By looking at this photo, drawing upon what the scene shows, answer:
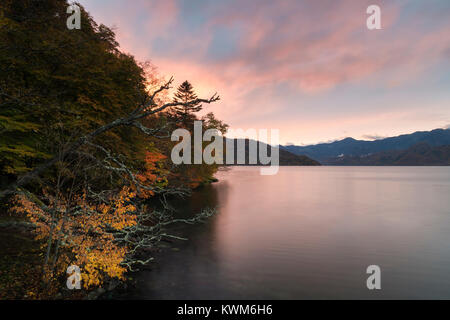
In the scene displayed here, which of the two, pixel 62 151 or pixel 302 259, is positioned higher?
pixel 62 151

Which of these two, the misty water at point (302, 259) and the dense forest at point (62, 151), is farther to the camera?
the misty water at point (302, 259)

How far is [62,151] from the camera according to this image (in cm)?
870

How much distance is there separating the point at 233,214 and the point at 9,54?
1097 inches

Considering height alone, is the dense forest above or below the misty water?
above

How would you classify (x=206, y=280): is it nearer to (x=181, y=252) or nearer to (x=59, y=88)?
(x=181, y=252)

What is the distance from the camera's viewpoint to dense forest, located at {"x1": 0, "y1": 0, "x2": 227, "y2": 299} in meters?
9.27

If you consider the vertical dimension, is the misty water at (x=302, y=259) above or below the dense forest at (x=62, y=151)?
below

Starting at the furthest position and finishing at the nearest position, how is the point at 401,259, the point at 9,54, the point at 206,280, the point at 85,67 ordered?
the point at 401,259, the point at 85,67, the point at 206,280, the point at 9,54

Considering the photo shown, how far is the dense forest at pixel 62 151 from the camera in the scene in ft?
30.4

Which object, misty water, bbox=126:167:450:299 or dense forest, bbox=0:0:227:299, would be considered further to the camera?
misty water, bbox=126:167:450:299

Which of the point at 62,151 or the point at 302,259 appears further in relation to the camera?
the point at 302,259

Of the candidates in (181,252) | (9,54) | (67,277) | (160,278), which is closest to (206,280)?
(160,278)
